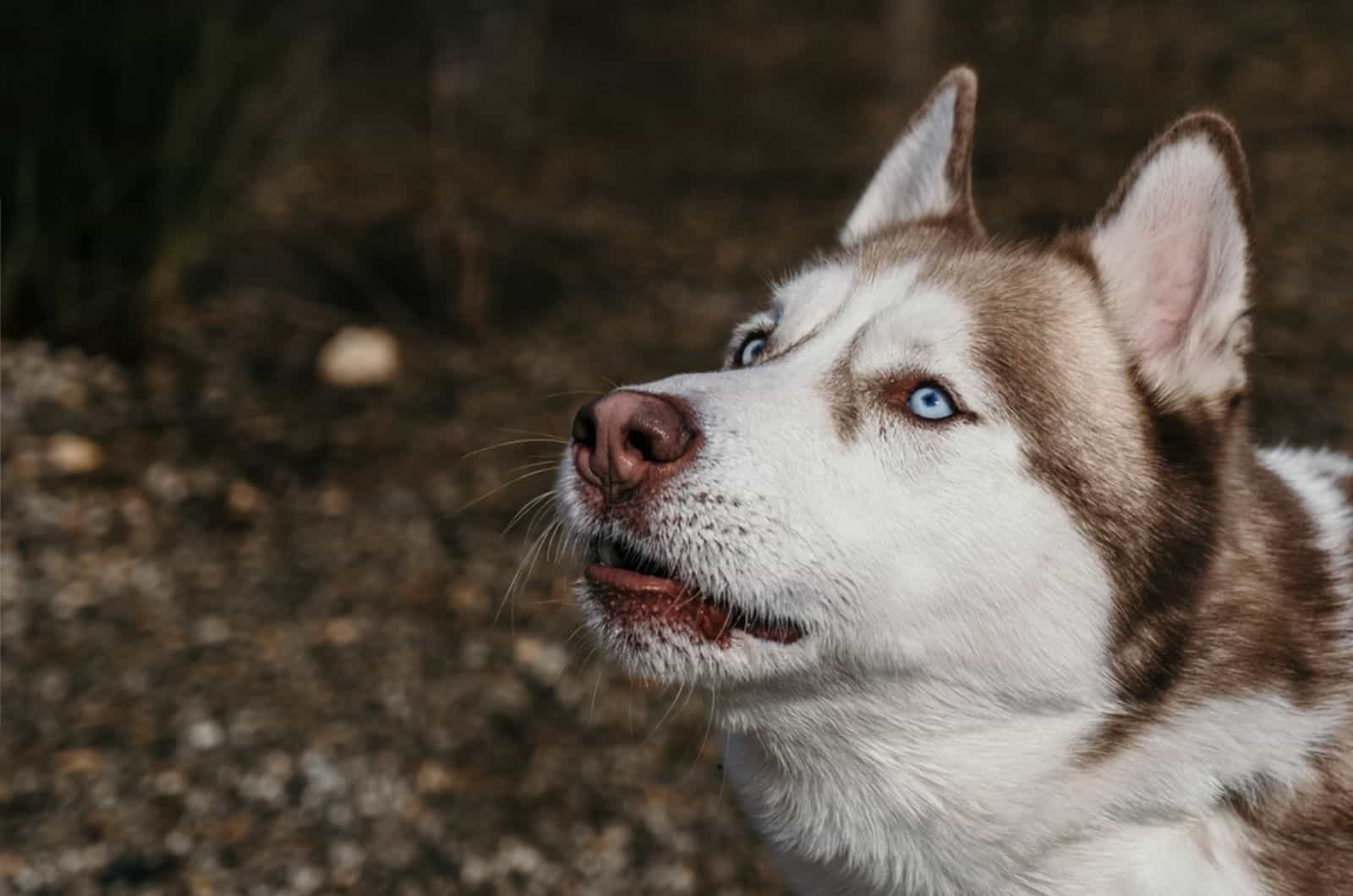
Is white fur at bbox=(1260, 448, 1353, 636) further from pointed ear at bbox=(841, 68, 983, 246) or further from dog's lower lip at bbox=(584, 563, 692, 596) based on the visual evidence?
dog's lower lip at bbox=(584, 563, 692, 596)

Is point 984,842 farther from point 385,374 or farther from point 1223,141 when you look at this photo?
point 385,374

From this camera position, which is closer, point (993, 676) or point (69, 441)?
point (993, 676)

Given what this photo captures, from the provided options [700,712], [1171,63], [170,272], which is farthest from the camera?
[1171,63]

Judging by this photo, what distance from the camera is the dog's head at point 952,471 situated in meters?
2.27

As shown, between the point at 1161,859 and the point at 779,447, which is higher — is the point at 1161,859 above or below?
below

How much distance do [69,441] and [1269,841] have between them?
14.5 feet

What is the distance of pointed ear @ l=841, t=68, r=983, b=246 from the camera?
2980 mm

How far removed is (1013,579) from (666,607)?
545 mm

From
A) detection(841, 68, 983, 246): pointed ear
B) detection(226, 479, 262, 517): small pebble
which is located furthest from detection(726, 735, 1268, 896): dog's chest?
detection(226, 479, 262, 517): small pebble

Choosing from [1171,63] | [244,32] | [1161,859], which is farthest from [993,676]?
[1171,63]

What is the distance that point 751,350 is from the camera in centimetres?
285

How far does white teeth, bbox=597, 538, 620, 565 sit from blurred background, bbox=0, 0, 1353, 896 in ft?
0.47

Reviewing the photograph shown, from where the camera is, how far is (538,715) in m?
4.40

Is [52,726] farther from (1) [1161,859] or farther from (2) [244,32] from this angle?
(2) [244,32]
